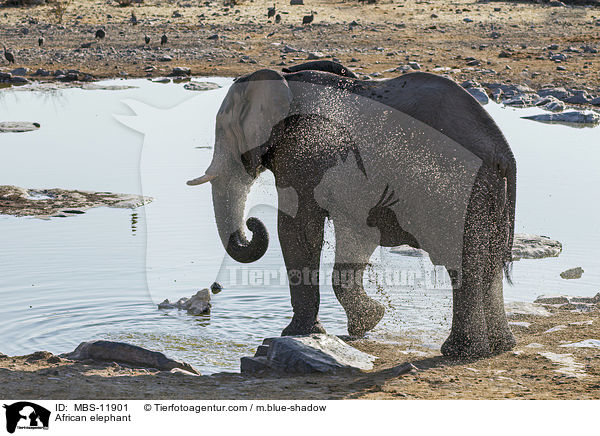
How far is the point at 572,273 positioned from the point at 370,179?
10.6ft

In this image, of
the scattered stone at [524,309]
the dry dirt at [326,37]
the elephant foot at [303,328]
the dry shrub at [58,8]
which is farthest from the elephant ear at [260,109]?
the dry shrub at [58,8]

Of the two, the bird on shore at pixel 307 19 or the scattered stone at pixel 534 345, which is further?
the bird on shore at pixel 307 19

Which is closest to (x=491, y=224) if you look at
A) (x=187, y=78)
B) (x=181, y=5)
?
(x=187, y=78)

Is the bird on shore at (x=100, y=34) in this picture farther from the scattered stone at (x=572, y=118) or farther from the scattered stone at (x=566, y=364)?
the scattered stone at (x=566, y=364)

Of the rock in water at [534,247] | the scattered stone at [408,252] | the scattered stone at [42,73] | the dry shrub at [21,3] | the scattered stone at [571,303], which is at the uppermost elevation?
the dry shrub at [21,3]

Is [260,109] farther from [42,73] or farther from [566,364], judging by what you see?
[42,73]

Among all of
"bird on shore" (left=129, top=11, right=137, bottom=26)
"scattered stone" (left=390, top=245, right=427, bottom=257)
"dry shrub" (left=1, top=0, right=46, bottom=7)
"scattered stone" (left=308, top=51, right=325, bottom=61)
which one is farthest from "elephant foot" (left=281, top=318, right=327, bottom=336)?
"dry shrub" (left=1, top=0, right=46, bottom=7)

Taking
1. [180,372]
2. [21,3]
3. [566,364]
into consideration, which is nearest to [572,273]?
[566,364]

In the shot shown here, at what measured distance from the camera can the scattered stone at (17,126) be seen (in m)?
16.0

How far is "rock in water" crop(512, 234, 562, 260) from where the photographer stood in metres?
9.27

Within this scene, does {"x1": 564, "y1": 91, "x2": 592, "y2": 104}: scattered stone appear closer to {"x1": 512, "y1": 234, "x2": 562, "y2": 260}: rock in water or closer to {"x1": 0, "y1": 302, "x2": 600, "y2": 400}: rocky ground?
{"x1": 512, "y1": 234, "x2": 562, "y2": 260}: rock in water

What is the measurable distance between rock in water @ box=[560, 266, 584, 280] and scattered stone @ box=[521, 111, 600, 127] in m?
9.13

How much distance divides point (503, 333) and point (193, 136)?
31.5ft

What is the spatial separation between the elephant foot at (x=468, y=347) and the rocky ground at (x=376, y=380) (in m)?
0.06
